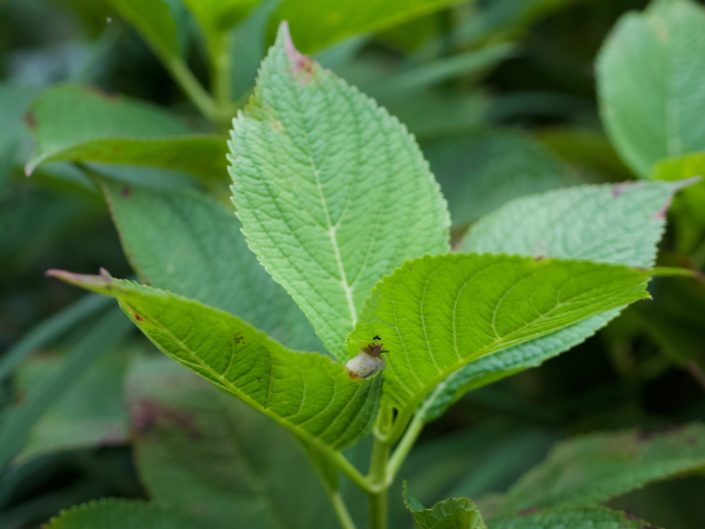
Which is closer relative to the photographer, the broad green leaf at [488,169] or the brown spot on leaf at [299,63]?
the brown spot on leaf at [299,63]

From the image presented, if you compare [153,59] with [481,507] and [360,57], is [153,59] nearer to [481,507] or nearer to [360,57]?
[360,57]

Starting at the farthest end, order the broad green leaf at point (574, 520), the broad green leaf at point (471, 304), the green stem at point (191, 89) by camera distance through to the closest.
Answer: the green stem at point (191, 89) < the broad green leaf at point (574, 520) < the broad green leaf at point (471, 304)

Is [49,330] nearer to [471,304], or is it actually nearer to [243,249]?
[243,249]

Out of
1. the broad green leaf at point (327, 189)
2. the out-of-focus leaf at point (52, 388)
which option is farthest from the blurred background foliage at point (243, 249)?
the broad green leaf at point (327, 189)

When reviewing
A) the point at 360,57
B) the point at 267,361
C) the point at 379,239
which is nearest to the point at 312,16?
the point at 379,239

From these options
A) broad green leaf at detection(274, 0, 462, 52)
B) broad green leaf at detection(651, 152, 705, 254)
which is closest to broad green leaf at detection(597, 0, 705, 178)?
broad green leaf at detection(651, 152, 705, 254)

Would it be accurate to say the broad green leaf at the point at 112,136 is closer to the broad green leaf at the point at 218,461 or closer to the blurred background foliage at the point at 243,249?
the blurred background foliage at the point at 243,249
